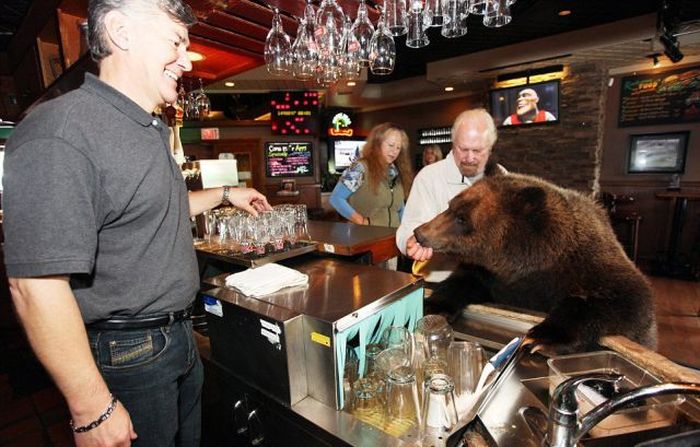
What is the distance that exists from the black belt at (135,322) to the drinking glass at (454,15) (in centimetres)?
219

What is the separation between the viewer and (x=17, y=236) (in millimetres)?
866

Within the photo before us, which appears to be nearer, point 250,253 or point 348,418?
point 348,418

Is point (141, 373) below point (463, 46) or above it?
below

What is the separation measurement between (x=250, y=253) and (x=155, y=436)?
2.83 ft

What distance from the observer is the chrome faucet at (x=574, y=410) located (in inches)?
27.2

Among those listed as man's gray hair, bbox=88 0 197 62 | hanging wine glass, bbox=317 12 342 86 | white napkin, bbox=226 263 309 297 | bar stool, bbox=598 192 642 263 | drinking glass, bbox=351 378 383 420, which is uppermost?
hanging wine glass, bbox=317 12 342 86

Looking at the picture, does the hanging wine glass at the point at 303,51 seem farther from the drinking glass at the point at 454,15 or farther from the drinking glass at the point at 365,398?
the drinking glass at the point at 365,398

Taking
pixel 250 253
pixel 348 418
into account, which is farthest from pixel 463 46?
pixel 348 418

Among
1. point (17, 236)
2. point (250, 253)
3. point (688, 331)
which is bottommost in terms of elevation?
point (688, 331)

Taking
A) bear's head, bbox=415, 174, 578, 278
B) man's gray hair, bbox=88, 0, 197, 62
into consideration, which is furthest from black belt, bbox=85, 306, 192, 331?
bear's head, bbox=415, 174, 578, 278

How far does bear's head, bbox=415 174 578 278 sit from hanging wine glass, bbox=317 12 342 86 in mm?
1449

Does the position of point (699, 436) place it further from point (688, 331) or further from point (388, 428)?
point (688, 331)

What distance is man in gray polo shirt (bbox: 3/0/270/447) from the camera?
87cm

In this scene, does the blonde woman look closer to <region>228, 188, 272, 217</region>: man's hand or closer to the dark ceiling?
the dark ceiling
